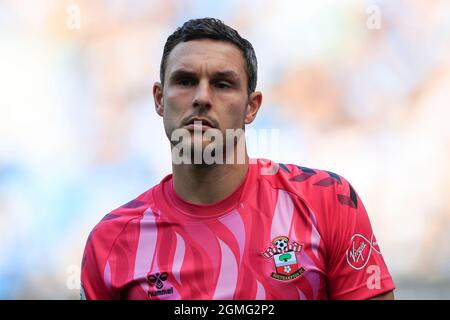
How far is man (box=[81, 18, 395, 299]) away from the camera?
389 cm

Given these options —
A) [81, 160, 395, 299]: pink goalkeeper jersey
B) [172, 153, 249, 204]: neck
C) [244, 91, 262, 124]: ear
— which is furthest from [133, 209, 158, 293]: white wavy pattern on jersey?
[244, 91, 262, 124]: ear

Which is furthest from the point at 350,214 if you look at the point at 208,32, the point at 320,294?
the point at 208,32

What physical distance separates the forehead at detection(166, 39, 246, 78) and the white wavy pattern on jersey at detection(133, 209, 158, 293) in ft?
3.68

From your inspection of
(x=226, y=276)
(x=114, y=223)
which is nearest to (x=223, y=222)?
(x=226, y=276)

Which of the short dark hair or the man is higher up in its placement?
the short dark hair

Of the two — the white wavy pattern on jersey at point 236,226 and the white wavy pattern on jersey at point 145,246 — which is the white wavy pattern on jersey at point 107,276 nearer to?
the white wavy pattern on jersey at point 145,246

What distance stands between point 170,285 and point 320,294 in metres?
1.04

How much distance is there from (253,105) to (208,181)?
75 centimetres

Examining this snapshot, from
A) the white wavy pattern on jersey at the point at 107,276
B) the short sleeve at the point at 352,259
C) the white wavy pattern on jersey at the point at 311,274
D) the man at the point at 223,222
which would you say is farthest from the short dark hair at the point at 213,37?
the white wavy pattern on jersey at the point at 107,276

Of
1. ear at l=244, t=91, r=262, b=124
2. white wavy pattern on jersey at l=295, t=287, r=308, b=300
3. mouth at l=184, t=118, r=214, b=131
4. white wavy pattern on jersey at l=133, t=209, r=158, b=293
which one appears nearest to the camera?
white wavy pattern on jersey at l=295, t=287, r=308, b=300

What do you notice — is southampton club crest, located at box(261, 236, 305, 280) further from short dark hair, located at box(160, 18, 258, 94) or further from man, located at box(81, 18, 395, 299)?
short dark hair, located at box(160, 18, 258, 94)

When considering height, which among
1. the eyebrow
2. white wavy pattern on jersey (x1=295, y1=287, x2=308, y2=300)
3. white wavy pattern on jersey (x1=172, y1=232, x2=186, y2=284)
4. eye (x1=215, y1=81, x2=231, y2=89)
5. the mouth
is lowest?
white wavy pattern on jersey (x1=295, y1=287, x2=308, y2=300)
